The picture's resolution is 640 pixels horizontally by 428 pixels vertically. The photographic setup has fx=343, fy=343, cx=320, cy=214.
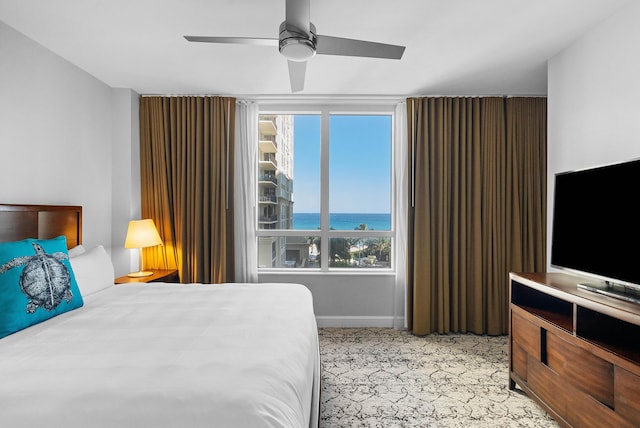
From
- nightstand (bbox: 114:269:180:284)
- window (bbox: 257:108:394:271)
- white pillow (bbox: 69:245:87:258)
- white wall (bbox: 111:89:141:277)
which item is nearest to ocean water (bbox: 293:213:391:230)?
window (bbox: 257:108:394:271)

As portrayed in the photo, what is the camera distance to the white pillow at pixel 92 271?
2.42 meters

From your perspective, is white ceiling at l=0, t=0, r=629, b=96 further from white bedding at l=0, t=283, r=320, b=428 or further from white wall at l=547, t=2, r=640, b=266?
white bedding at l=0, t=283, r=320, b=428

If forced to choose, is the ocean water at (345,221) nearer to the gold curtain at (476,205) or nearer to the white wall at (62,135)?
the gold curtain at (476,205)

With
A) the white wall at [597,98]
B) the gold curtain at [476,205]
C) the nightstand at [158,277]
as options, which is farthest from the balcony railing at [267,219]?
the white wall at [597,98]

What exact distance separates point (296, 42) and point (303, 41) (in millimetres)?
35

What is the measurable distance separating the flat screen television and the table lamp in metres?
3.36

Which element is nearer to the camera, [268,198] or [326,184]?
[326,184]

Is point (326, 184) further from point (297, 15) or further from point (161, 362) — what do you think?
point (161, 362)

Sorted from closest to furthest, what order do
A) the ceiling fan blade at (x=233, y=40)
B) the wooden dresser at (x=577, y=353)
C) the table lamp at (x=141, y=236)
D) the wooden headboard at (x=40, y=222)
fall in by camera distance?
the wooden dresser at (x=577, y=353), the ceiling fan blade at (x=233, y=40), the wooden headboard at (x=40, y=222), the table lamp at (x=141, y=236)

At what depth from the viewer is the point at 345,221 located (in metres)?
3.98

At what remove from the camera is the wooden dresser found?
1.56m

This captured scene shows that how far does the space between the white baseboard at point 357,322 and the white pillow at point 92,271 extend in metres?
2.13

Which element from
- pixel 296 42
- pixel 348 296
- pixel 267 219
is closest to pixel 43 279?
pixel 296 42

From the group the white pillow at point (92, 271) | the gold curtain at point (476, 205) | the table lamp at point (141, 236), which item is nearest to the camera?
the white pillow at point (92, 271)
